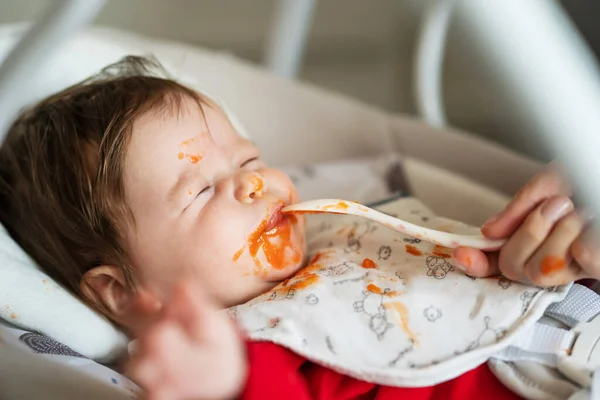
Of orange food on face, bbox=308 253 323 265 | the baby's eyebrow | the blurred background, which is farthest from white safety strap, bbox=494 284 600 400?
the blurred background

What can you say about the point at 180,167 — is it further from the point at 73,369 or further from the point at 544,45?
the point at 544,45

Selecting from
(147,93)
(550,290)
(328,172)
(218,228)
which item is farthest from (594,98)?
(328,172)

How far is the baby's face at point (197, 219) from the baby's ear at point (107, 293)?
34mm

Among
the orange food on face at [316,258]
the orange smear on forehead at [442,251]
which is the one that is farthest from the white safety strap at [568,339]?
the orange food on face at [316,258]

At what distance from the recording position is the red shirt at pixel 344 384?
1.98 ft

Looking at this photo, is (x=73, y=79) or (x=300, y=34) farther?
(x=300, y=34)

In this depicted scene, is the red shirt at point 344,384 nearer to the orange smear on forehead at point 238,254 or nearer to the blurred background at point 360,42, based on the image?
the orange smear on forehead at point 238,254

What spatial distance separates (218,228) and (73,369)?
0.22 m

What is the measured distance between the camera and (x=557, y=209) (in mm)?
573

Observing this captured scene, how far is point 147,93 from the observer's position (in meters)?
0.77

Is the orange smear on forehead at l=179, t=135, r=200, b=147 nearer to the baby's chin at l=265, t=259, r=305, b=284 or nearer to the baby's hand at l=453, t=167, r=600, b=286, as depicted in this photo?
the baby's chin at l=265, t=259, r=305, b=284

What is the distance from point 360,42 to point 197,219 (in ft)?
4.41

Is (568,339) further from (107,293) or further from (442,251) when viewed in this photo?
(107,293)

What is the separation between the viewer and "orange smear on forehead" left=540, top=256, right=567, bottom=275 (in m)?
0.57
